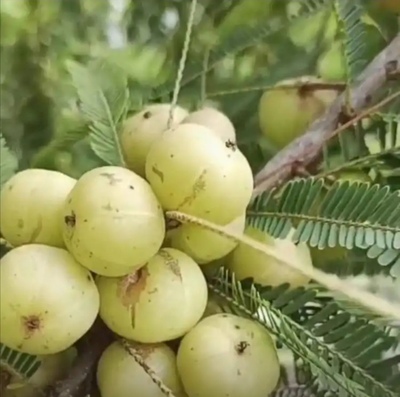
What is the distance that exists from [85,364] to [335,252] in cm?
14

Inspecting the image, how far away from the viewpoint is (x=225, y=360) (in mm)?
378

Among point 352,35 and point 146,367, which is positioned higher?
point 352,35

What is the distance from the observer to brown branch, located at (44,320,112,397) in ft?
1.30

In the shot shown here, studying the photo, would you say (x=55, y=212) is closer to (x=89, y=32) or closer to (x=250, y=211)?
(x=250, y=211)

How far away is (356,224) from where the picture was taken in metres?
0.38

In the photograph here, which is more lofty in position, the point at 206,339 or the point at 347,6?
the point at 347,6

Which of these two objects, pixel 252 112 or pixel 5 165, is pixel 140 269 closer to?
pixel 5 165

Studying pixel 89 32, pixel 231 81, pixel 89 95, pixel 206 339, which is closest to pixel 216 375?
pixel 206 339

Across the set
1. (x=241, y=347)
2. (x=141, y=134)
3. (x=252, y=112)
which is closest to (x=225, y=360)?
(x=241, y=347)

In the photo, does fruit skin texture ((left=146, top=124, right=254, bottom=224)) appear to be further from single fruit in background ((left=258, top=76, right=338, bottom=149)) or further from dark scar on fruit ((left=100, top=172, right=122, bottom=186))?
single fruit in background ((left=258, top=76, right=338, bottom=149))

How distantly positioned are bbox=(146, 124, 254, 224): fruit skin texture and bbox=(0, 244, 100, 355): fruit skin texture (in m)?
0.05

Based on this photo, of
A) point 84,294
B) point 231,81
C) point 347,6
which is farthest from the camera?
point 231,81

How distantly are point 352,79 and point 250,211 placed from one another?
103mm

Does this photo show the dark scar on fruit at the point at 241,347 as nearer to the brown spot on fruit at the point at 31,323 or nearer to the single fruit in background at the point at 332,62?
the brown spot on fruit at the point at 31,323
